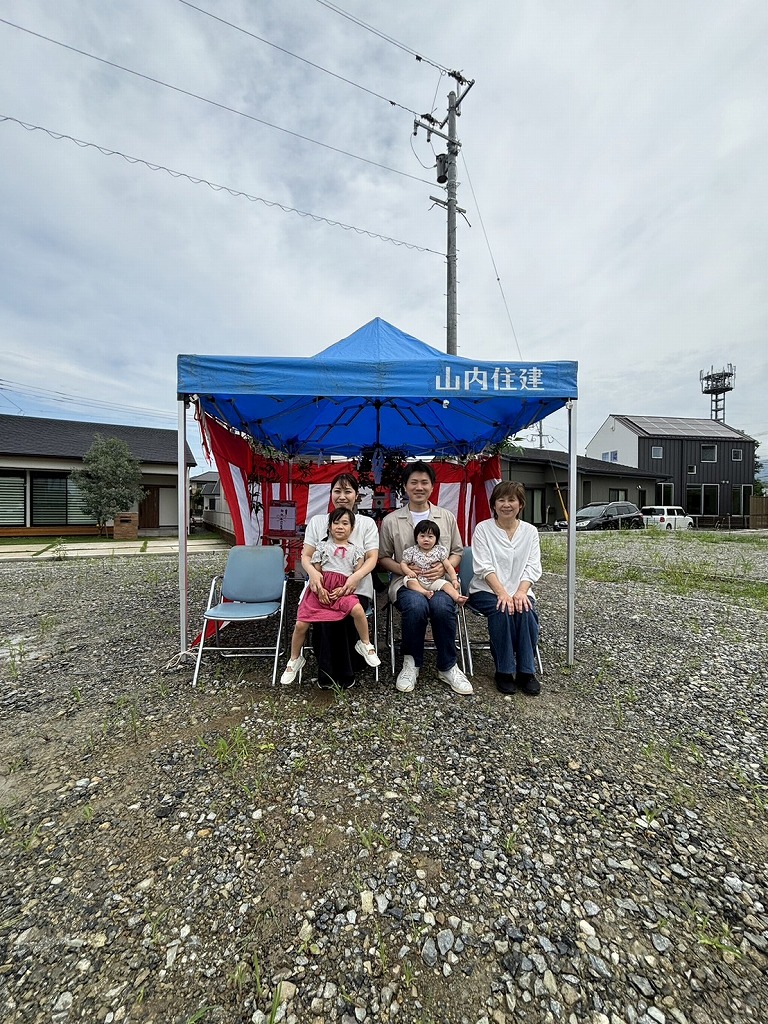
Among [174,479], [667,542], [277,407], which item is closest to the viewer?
[277,407]

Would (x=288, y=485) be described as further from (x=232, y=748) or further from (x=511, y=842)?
(x=511, y=842)

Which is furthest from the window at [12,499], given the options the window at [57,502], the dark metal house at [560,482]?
the dark metal house at [560,482]

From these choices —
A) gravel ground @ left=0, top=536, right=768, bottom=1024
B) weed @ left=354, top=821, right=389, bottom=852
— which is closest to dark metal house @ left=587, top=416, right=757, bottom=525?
gravel ground @ left=0, top=536, right=768, bottom=1024

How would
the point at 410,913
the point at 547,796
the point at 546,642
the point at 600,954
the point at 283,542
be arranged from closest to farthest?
the point at 600,954 < the point at 410,913 < the point at 547,796 < the point at 546,642 < the point at 283,542

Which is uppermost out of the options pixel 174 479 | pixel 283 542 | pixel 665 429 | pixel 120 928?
pixel 665 429

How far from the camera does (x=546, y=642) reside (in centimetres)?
384

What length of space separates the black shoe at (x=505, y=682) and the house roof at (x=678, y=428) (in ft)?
97.2

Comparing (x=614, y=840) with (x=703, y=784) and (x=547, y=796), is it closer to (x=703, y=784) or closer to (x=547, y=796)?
(x=547, y=796)

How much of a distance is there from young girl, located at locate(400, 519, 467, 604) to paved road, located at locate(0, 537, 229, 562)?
362 inches

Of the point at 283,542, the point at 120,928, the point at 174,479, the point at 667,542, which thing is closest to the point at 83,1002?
the point at 120,928

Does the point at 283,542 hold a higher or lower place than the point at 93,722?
higher

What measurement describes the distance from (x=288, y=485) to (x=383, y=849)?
181 inches

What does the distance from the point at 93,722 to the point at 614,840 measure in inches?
105

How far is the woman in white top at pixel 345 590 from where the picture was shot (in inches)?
112
